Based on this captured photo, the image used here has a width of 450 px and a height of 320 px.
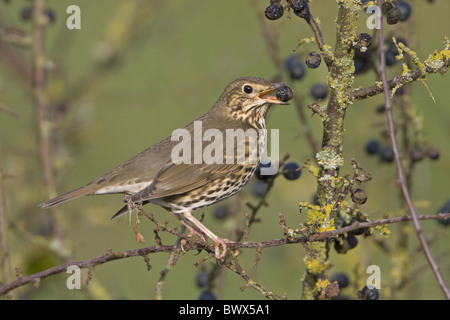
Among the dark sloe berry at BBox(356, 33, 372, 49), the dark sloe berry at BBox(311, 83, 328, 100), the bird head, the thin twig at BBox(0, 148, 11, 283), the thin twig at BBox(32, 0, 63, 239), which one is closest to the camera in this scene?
the dark sloe berry at BBox(356, 33, 372, 49)

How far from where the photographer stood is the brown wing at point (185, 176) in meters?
4.45

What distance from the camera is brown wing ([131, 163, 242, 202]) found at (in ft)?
14.6

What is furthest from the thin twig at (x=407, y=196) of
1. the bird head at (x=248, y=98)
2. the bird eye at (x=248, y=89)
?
the bird eye at (x=248, y=89)

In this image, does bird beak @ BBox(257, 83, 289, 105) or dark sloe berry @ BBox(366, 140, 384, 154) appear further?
dark sloe berry @ BBox(366, 140, 384, 154)

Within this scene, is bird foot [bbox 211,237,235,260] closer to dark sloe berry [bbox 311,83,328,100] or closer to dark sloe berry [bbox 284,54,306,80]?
dark sloe berry [bbox 311,83,328,100]

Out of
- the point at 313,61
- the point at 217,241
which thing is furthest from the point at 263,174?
the point at 313,61

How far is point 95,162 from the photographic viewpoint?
8.93 meters

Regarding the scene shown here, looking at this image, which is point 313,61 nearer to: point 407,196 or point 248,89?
point 407,196

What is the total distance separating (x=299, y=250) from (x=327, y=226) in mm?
2521

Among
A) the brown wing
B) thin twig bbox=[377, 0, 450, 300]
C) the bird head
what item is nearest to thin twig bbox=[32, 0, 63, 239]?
the brown wing

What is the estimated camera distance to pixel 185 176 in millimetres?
4621

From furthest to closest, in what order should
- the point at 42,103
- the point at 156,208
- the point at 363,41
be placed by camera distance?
1. the point at 156,208
2. the point at 42,103
3. the point at 363,41
